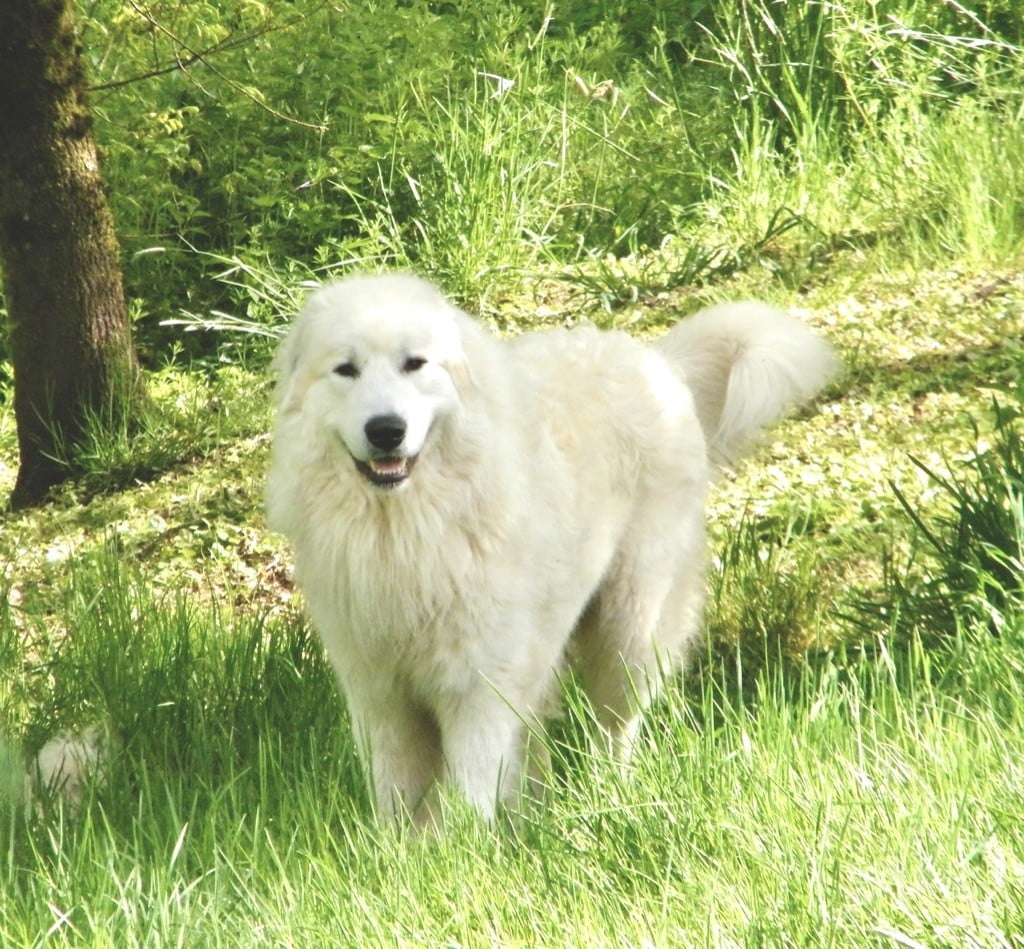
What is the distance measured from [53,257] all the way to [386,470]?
3605mm

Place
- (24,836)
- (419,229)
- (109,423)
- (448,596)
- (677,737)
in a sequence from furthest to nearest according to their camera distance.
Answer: (419,229) → (109,423) → (448,596) → (24,836) → (677,737)

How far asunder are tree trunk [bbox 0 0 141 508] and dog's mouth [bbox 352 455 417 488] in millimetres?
3502

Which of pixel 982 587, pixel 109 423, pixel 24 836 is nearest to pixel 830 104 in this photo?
pixel 109 423

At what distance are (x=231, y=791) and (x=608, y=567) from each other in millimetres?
1451

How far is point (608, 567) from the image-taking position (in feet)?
13.8

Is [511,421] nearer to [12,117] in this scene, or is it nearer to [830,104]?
[12,117]

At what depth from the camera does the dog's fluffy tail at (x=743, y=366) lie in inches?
168

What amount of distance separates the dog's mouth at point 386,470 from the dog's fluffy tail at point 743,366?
1.32 metres

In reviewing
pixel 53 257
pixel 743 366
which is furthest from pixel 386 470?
pixel 53 257

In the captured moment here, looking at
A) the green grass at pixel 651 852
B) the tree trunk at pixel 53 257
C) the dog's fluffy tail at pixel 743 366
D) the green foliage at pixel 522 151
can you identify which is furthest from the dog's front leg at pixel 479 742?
the green foliage at pixel 522 151

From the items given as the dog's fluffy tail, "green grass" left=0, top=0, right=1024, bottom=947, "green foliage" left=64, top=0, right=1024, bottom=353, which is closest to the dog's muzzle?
"green grass" left=0, top=0, right=1024, bottom=947

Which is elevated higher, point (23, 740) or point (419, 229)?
point (419, 229)

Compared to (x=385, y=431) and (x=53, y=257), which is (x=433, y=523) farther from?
(x=53, y=257)

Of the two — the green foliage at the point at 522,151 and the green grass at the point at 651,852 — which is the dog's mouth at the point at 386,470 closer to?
the green grass at the point at 651,852
